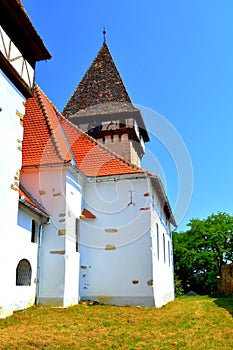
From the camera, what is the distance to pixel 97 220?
12875 millimetres

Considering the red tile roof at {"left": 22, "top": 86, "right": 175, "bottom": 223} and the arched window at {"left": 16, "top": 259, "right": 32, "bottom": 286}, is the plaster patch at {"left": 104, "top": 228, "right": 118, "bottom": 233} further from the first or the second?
the arched window at {"left": 16, "top": 259, "right": 32, "bottom": 286}

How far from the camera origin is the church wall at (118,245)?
12000 millimetres

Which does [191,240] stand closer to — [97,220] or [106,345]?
[97,220]

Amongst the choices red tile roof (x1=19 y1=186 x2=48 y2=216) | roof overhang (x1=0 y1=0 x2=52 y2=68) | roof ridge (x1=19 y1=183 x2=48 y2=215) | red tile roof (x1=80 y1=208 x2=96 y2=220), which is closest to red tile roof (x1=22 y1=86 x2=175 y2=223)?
roof ridge (x1=19 y1=183 x2=48 y2=215)

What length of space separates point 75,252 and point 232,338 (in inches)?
244

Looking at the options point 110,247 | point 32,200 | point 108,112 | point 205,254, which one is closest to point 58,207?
point 32,200

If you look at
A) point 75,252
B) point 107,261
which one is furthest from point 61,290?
point 107,261

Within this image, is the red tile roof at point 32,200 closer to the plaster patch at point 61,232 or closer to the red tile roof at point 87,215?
the plaster patch at point 61,232

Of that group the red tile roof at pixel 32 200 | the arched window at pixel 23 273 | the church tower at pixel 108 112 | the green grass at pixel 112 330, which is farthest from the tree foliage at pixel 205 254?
the arched window at pixel 23 273

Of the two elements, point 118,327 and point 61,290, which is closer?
point 118,327

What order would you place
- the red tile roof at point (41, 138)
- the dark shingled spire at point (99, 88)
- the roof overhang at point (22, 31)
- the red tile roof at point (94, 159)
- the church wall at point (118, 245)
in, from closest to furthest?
1. the roof overhang at point (22, 31)
2. the red tile roof at point (41, 138)
3. the church wall at point (118, 245)
4. the red tile roof at point (94, 159)
5. the dark shingled spire at point (99, 88)

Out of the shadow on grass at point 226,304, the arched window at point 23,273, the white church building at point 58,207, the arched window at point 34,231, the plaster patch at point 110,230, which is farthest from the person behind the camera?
the plaster patch at point 110,230

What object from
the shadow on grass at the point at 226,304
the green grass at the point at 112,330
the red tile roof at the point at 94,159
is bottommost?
the shadow on grass at the point at 226,304

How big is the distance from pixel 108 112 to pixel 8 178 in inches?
521
